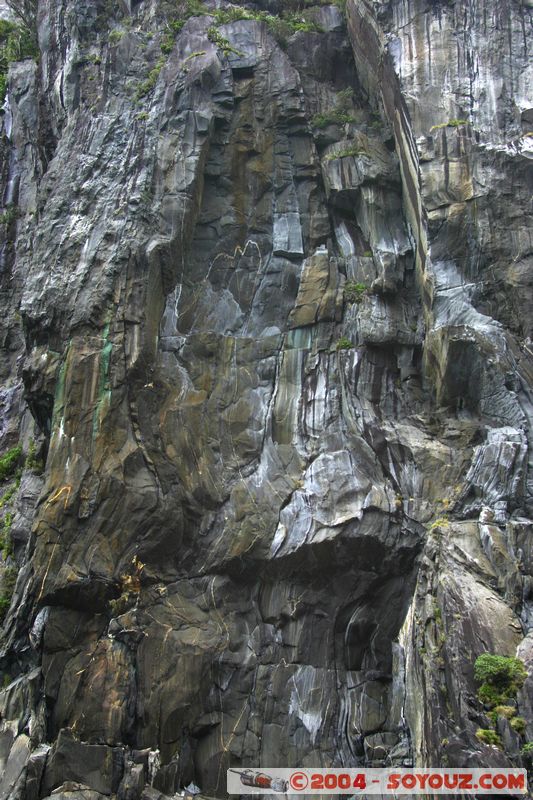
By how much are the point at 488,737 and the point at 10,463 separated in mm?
17201

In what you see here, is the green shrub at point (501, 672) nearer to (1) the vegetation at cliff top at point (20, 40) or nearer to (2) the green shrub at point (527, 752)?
(2) the green shrub at point (527, 752)

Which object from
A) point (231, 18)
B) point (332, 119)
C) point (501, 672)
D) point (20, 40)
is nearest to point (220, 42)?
point (231, 18)

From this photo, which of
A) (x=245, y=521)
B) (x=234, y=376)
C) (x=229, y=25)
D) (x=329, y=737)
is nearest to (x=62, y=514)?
(x=245, y=521)

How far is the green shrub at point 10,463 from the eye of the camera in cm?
2453

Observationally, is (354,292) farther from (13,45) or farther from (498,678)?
(13,45)

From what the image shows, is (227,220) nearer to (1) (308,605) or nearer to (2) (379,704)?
(1) (308,605)

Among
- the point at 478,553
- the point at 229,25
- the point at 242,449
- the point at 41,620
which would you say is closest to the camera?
the point at 478,553

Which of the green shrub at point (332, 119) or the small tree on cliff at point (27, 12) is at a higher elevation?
the small tree on cliff at point (27, 12)

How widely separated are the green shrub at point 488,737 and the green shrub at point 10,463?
55.3 ft

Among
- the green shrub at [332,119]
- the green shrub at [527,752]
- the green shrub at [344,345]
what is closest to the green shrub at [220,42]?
the green shrub at [332,119]

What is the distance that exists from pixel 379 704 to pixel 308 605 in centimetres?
303

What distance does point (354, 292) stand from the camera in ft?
75.7

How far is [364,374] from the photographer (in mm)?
22078

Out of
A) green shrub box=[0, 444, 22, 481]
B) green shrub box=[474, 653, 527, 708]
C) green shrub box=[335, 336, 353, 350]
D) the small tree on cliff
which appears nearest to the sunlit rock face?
green shrub box=[335, 336, 353, 350]
